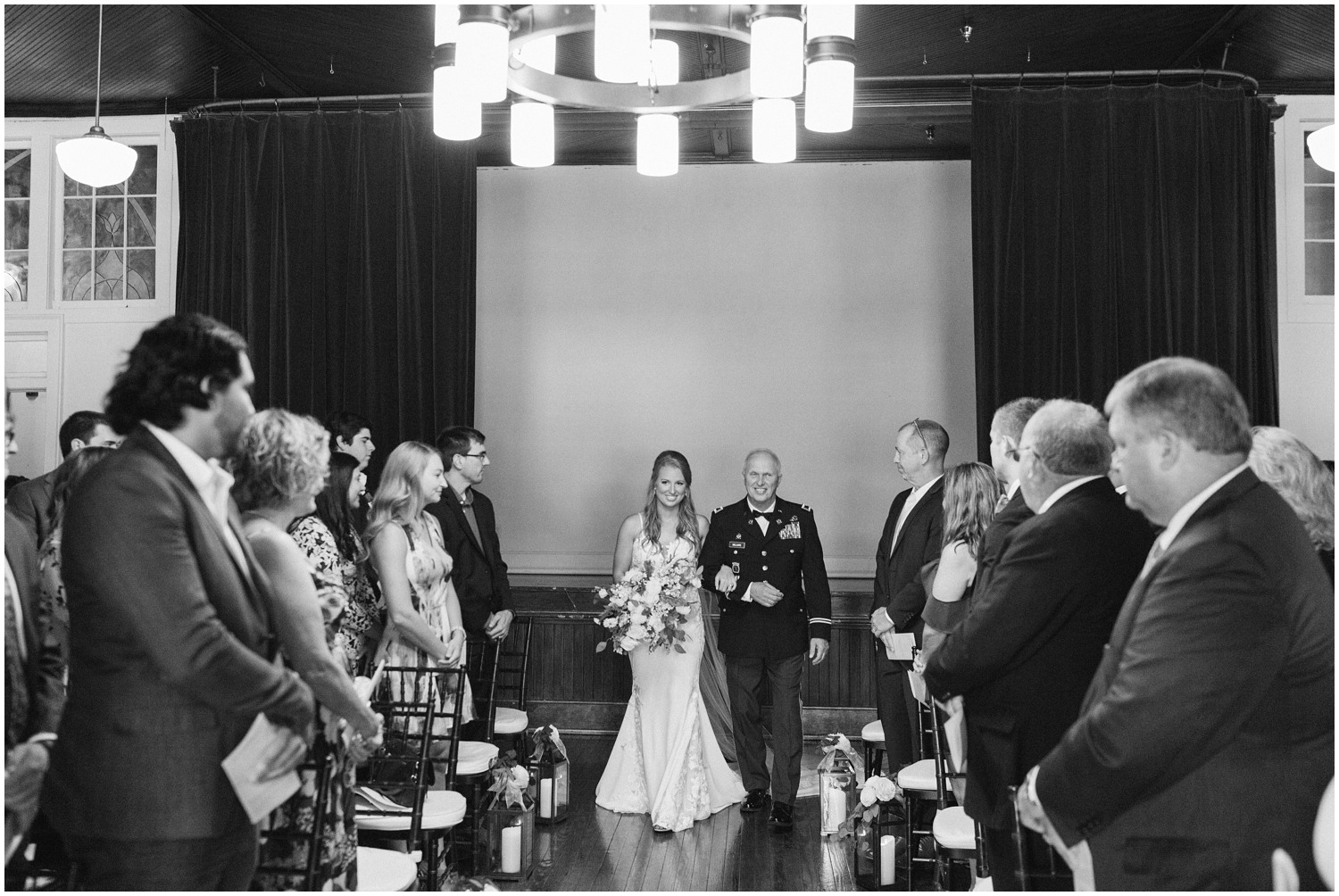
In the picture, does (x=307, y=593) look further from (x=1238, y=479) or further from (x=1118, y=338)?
(x=1118, y=338)

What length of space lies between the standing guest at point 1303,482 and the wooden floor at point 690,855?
2.35m

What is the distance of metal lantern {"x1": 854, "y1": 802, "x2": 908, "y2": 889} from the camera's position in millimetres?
4523

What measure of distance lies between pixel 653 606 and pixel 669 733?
1.96 feet

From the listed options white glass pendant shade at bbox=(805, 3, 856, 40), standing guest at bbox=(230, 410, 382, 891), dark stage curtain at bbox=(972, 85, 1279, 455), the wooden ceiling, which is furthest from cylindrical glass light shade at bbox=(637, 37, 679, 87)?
dark stage curtain at bbox=(972, 85, 1279, 455)

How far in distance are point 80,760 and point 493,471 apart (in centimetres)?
548

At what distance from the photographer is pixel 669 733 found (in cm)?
556

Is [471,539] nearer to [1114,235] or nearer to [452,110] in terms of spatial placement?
[452,110]

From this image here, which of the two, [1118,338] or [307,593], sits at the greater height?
[1118,338]

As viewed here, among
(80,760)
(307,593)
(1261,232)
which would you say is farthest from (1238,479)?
(1261,232)

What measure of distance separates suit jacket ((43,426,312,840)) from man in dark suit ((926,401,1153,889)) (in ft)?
5.29

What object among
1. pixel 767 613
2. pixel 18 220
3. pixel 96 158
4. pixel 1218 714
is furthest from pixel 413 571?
pixel 18 220

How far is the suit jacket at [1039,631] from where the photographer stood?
280cm

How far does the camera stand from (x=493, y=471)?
25.2 ft

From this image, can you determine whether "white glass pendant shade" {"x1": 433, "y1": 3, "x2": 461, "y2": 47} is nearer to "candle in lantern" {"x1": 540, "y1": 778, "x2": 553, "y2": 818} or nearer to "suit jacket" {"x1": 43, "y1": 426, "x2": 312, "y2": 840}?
"suit jacket" {"x1": 43, "y1": 426, "x2": 312, "y2": 840}
